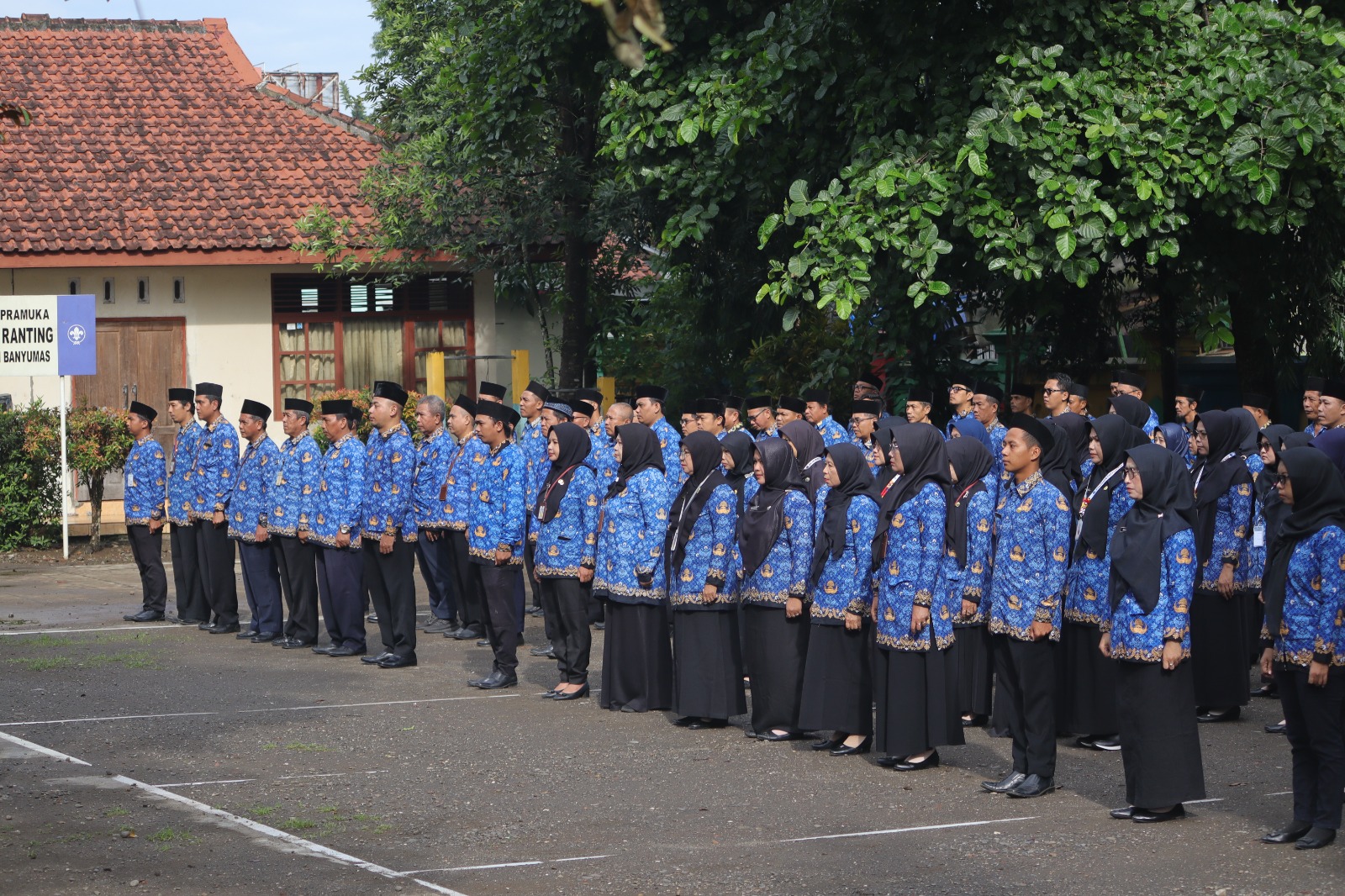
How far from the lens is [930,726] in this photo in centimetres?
879

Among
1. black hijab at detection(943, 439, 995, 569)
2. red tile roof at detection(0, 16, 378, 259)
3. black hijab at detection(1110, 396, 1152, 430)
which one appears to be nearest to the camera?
black hijab at detection(943, 439, 995, 569)

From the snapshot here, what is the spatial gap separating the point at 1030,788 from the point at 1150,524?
1.56m

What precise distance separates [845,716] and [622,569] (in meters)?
1.98

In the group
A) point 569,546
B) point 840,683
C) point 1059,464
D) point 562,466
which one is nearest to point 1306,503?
point 1059,464

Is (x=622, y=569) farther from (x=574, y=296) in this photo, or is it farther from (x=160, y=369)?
(x=160, y=369)

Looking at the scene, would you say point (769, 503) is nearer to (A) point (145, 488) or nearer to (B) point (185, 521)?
(B) point (185, 521)

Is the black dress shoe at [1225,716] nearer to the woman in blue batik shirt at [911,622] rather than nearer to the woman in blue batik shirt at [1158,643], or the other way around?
the woman in blue batik shirt at [911,622]

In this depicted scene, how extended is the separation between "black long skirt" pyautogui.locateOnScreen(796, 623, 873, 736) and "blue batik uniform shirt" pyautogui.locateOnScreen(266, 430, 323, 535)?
5423 millimetres

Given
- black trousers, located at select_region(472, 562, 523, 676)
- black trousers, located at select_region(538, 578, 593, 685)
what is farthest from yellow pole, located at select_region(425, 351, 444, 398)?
black trousers, located at select_region(538, 578, 593, 685)

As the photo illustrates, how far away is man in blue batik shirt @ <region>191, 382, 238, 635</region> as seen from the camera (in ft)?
46.6

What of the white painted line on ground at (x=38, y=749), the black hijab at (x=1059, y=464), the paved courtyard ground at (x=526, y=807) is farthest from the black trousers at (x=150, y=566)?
the black hijab at (x=1059, y=464)

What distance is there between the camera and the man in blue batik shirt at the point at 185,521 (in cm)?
1448

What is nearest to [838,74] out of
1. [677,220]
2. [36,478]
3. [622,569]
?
[677,220]

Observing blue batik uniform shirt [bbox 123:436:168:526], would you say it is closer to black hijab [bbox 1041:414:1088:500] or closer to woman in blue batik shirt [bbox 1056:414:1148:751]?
black hijab [bbox 1041:414:1088:500]
